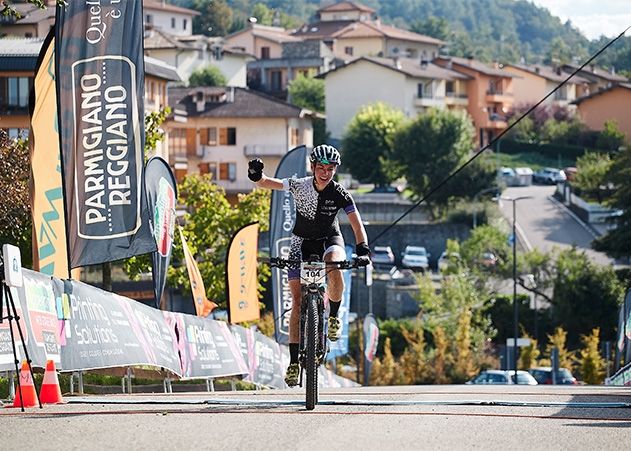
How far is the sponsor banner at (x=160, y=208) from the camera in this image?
87.9 feet

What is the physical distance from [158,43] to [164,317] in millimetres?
124434

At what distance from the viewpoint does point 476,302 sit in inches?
3410

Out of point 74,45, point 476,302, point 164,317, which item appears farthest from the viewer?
point 476,302

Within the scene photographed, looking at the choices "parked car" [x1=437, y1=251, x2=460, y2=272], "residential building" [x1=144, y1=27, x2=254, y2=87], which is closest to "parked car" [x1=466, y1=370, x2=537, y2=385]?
"parked car" [x1=437, y1=251, x2=460, y2=272]

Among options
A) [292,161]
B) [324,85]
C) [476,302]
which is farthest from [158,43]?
[292,161]

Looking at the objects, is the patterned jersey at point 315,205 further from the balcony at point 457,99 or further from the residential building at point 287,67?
the residential building at point 287,67

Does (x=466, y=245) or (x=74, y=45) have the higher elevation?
(x=74, y=45)

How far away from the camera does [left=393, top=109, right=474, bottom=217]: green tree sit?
124375 millimetres

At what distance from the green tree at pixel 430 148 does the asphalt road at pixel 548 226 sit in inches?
197

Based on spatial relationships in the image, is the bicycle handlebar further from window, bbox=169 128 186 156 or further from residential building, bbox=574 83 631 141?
residential building, bbox=574 83 631 141

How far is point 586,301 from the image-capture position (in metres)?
84.1

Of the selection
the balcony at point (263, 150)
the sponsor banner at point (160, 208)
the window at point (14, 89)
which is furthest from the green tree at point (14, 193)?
the balcony at point (263, 150)

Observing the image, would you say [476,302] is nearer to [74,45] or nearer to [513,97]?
[74,45]

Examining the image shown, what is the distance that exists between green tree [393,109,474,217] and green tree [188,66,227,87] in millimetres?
27551
